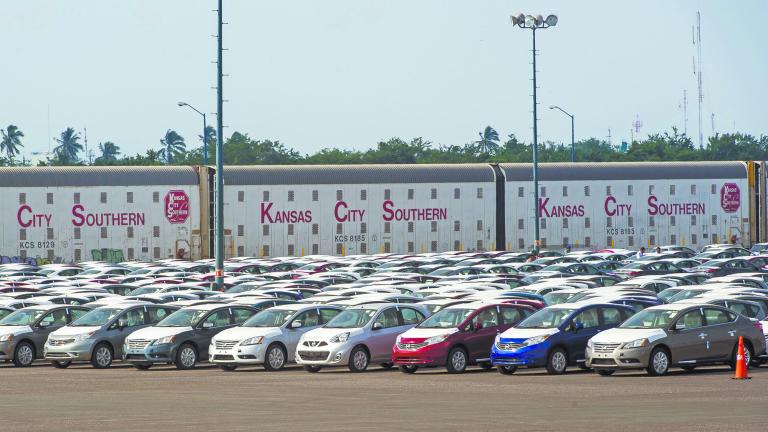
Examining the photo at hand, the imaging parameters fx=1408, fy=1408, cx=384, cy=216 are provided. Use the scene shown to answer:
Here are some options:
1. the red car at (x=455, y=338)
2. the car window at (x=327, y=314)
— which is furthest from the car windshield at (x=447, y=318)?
the car window at (x=327, y=314)

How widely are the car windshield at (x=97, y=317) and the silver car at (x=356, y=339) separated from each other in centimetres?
566

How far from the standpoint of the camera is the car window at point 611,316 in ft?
91.3

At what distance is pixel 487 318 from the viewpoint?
1125 inches

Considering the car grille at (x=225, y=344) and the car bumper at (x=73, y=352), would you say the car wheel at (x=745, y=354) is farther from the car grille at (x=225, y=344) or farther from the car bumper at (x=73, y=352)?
the car bumper at (x=73, y=352)

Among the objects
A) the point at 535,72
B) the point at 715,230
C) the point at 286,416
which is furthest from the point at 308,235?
the point at 286,416

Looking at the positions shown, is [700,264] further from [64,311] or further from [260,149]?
[260,149]

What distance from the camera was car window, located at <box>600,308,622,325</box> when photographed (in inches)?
1096

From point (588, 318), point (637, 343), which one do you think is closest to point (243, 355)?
point (588, 318)

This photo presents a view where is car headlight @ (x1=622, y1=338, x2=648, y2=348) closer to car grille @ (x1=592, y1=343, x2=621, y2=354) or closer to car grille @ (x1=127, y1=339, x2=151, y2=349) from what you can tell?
car grille @ (x1=592, y1=343, x2=621, y2=354)

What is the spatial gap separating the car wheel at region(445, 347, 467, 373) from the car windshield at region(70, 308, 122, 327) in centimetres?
898

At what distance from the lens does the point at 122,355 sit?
3212cm

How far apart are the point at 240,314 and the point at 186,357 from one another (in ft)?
5.48

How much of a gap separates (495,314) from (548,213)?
49.7 m

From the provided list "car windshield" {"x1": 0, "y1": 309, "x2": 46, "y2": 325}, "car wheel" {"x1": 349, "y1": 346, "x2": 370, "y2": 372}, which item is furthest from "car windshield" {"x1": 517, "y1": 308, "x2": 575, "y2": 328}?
"car windshield" {"x1": 0, "y1": 309, "x2": 46, "y2": 325}
